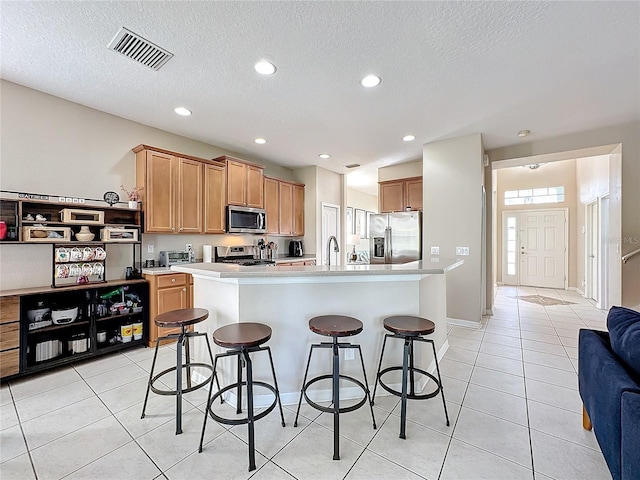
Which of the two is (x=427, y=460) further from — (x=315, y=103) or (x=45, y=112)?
(x=45, y=112)

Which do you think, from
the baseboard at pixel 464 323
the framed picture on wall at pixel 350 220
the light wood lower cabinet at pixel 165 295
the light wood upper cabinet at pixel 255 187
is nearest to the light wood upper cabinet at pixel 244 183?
the light wood upper cabinet at pixel 255 187

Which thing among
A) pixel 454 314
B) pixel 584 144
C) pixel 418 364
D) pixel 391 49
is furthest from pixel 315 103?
pixel 584 144

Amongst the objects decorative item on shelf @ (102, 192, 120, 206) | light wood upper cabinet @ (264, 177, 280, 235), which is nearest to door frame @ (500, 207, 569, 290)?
light wood upper cabinet @ (264, 177, 280, 235)

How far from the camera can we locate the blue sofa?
1.08m

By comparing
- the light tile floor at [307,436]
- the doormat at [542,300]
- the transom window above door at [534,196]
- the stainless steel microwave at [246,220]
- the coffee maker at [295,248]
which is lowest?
the light tile floor at [307,436]

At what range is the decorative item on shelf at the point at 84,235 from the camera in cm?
A: 301

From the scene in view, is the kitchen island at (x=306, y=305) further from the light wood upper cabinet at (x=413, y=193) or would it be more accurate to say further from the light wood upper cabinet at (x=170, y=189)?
the light wood upper cabinet at (x=413, y=193)

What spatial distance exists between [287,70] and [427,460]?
3.09 meters

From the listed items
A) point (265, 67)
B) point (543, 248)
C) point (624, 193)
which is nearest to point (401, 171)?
point (624, 193)

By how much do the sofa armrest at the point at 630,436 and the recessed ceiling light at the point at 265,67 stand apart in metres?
3.03

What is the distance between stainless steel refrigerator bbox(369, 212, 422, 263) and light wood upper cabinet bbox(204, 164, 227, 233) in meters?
2.66

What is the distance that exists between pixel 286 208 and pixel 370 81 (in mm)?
3340

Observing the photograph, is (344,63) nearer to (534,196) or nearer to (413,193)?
(413,193)

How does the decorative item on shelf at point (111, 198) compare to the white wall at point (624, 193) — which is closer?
the decorative item on shelf at point (111, 198)
